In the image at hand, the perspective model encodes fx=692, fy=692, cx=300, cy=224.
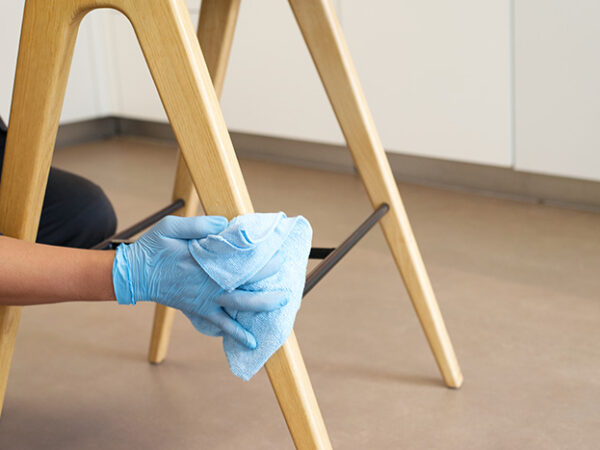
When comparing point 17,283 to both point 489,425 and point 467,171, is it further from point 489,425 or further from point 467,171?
point 467,171

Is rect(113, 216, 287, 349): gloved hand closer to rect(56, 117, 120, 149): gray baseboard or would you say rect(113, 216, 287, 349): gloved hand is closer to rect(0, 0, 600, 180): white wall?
rect(0, 0, 600, 180): white wall

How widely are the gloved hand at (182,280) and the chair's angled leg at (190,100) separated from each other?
27 millimetres

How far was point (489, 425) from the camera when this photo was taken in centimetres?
117

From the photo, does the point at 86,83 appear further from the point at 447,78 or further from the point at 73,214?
the point at 73,214

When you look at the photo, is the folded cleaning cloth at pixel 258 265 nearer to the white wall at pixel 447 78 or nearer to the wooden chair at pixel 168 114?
the wooden chair at pixel 168 114

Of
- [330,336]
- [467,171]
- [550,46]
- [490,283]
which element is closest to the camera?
[330,336]

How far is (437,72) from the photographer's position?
7.77ft

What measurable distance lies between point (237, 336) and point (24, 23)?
0.38 m

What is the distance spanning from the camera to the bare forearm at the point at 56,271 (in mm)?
668

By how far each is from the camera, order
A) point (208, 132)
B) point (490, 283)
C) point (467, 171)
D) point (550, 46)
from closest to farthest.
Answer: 1. point (208, 132)
2. point (490, 283)
3. point (550, 46)
4. point (467, 171)

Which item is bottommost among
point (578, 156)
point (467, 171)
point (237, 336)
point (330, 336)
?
point (467, 171)

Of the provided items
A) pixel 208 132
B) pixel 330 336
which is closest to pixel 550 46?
pixel 330 336

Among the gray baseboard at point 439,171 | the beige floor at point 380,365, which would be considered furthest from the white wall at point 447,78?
the beige floor at point 380,365

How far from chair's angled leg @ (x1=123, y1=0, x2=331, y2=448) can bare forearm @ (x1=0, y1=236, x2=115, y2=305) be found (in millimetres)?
127
